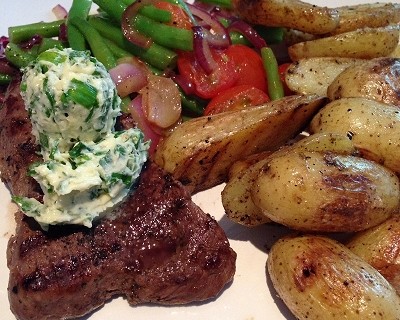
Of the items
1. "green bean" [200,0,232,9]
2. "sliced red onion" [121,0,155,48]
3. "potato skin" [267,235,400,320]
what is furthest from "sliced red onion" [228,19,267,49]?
"potato skin" [267,235,400,320]

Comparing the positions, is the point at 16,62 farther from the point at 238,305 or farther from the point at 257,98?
the point at 238,305

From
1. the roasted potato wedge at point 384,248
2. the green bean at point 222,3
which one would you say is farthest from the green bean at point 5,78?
the roasted potato wedge at point 384,248

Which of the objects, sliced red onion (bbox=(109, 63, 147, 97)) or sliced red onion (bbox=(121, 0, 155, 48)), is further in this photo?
sliced red onion (bbox=(121, 0, 155, 48))

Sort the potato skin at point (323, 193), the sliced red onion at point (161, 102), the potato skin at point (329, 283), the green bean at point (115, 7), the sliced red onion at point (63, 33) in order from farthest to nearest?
the sliced red onion at point (63, 33) → the green bean at point (115, 7) → the sliced red onion at point (161, 102) → the potato skin at point (323, 193) → the potato skin at point (329, 283)

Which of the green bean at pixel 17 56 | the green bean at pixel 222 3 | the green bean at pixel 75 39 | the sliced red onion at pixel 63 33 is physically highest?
the green bean at pixel 222 3

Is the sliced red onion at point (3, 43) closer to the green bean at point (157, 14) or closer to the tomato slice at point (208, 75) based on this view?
the green bean at point (157, 14)

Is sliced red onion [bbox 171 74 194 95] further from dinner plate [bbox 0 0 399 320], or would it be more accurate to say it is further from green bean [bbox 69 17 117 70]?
dinner plate [bbox 0 0 399 320]
